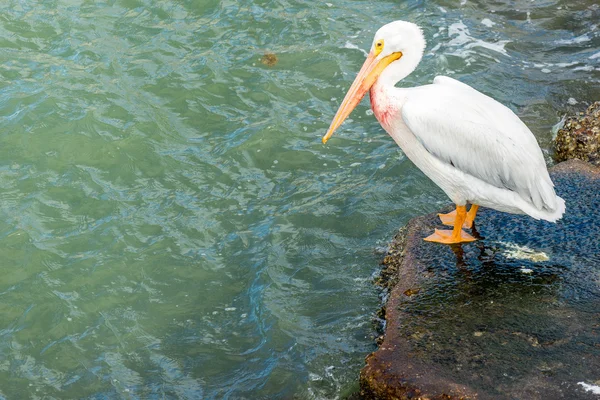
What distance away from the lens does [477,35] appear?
8719 mm

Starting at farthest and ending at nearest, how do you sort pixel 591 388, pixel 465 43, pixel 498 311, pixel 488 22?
pixel 488 22 < pixel 465 43 < pixel 498 311 < pixel 591 388

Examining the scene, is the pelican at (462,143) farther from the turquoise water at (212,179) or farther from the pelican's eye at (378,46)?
the turquoise water at (212,179)

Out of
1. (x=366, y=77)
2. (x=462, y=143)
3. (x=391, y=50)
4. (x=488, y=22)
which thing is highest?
Answer: (x=391, y=50)

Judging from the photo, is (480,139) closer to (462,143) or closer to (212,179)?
(462,143)

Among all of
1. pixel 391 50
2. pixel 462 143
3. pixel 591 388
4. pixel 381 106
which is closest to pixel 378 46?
pixel 391 50

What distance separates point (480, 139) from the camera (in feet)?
14.6

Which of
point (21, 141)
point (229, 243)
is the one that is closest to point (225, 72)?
point (21, 141)

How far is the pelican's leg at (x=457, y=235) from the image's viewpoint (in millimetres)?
4641

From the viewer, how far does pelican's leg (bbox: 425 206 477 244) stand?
183 inches

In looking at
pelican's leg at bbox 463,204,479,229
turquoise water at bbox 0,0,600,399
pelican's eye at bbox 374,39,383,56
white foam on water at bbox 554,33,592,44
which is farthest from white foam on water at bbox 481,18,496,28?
pelican's leg at bbox 463,204,479,229

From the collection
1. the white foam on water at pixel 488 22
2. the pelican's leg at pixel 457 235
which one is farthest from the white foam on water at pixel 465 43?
the pelican's leg at pixel 457 235

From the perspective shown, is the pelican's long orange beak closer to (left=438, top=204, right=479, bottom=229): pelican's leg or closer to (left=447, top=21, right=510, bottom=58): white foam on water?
(left=438, top=204, right=479, bottom=229): pelican's leg

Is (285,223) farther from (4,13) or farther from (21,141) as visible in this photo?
(4,13)

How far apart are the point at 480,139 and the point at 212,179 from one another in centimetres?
280
